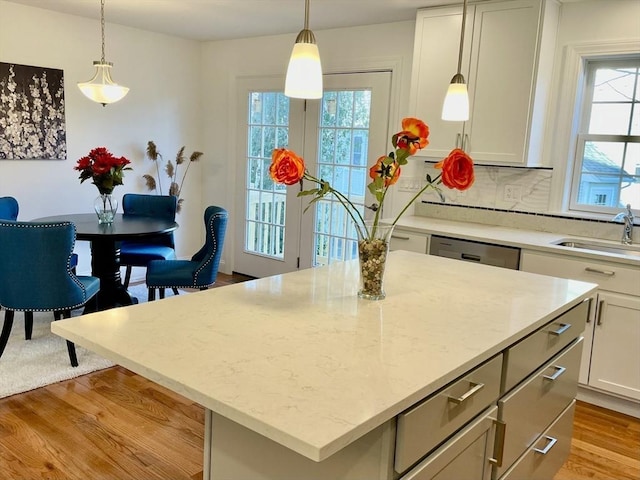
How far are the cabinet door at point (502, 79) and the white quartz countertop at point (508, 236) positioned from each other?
475mm

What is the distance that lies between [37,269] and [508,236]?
280 centimetres

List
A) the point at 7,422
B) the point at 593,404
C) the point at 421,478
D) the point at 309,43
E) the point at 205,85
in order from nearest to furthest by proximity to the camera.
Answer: the point at 421,478 < the point at 309,43 < the point at 7,422 < the point at 593,404 < the point at 205,85

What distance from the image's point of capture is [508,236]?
11.6 feet

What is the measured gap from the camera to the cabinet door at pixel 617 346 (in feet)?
9.93

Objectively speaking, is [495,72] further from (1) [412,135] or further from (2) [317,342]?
(2) [317,342]

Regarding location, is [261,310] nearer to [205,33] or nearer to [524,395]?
[524,395]

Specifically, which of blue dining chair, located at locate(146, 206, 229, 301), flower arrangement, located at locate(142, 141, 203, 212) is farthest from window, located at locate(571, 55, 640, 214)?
flower arrangement, located at locate(142, 141, 203, 212)

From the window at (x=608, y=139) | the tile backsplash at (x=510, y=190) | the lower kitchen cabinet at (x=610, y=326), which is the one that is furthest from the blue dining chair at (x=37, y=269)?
the window at (x=608, y=139)

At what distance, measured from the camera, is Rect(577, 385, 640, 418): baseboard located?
10.2ft

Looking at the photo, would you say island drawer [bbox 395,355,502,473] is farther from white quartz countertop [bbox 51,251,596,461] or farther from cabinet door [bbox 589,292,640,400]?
cabinet door [bbox 589,292,640,400]

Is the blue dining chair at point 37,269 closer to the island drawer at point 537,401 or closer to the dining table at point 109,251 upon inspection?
the dining table at point 109,251

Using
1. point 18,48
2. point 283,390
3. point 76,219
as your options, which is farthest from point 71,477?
point 18,48

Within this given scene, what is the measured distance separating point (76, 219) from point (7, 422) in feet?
5.82

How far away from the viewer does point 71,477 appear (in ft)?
7.68
